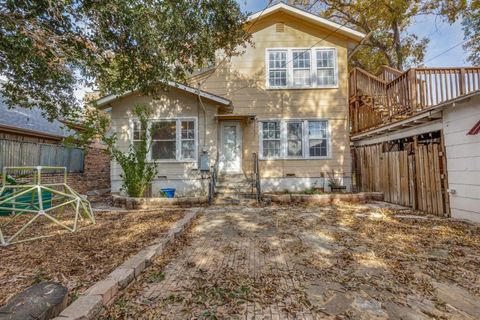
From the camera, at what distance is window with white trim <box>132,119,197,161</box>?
10.1 m

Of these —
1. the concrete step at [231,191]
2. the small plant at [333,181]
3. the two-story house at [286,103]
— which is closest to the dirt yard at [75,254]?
the concrete step at [231,191]

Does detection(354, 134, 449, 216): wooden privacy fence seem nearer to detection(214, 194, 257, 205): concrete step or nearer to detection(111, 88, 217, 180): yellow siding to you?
detection(214, 194, 257, 205): concrete step

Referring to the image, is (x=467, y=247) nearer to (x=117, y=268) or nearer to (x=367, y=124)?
(x=117, y=268)

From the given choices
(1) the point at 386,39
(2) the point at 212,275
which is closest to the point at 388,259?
(2) the point at 212,275

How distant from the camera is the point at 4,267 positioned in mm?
3213

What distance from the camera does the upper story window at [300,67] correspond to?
427 inches

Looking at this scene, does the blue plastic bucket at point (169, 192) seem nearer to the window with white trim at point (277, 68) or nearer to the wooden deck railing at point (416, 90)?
the window with white trim at point (277, 68)

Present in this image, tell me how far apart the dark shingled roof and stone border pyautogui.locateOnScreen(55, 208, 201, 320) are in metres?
9.50

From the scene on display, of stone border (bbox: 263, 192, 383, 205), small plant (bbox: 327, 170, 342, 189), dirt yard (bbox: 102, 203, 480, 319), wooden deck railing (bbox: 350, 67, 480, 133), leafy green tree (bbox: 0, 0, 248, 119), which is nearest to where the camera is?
dirt yard (bbox: 102, 203, 480, 319)

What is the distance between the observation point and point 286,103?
10.8m

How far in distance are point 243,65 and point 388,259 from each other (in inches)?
363

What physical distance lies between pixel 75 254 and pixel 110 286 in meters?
1.53

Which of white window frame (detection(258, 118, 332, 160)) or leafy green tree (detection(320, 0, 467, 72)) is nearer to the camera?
white window frame (detection(258, 118, 332, 160))

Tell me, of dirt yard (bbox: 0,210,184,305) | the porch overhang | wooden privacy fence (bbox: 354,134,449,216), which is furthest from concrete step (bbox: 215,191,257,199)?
wooden privacy fence (bbox: 354,134,449,216)
